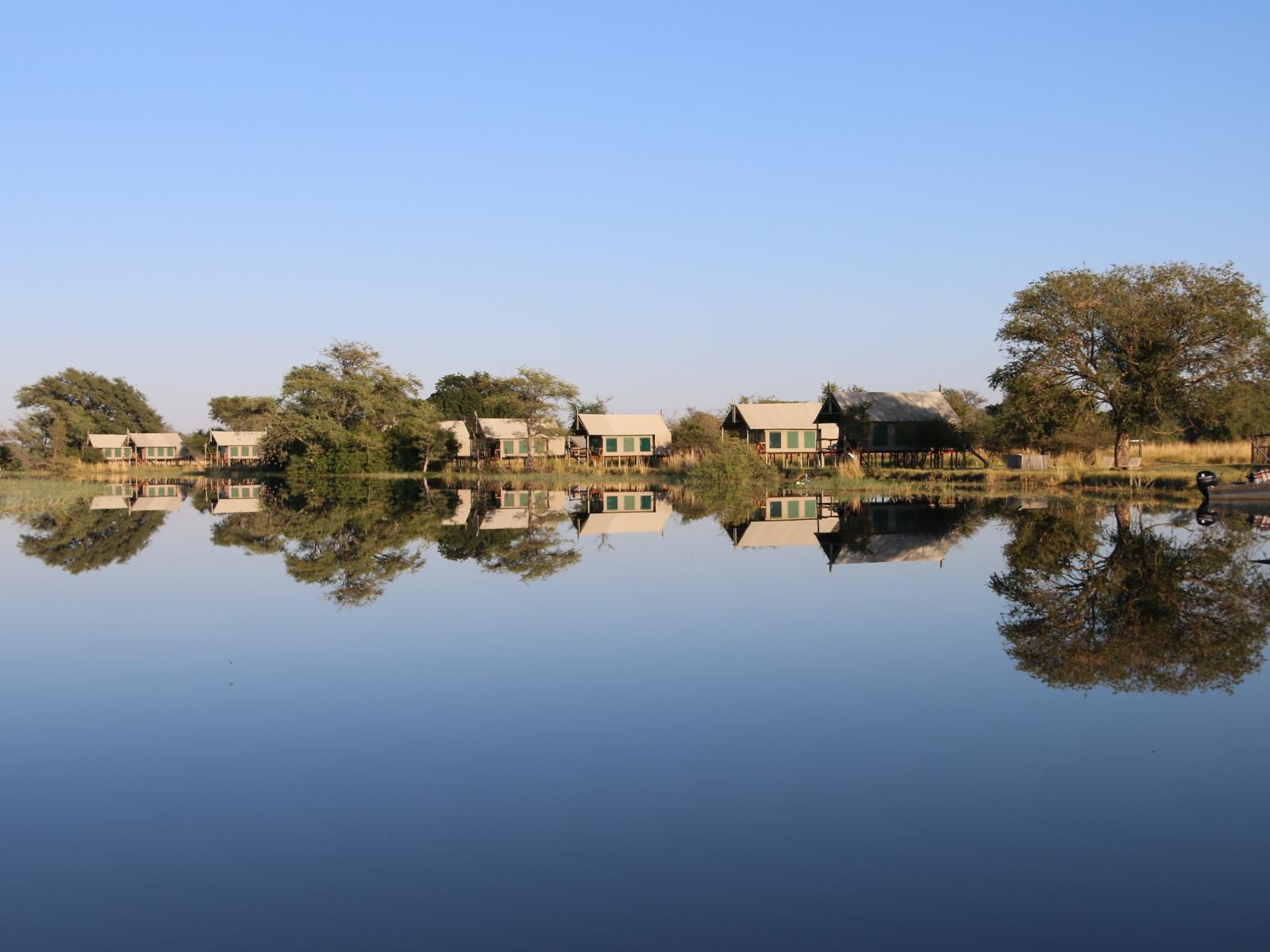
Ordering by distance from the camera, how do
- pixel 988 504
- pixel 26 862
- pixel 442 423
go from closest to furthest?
pixel 26 862
pixel 988 504
pixel 442 423

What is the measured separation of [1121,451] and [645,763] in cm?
4001

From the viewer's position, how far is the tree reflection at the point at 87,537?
1978cm

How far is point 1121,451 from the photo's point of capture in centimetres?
4194

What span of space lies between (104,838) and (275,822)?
0.90 meters

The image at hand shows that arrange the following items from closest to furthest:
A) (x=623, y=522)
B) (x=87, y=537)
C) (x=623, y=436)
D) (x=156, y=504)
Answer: (x=87, y=537) → (x=623, y=522) → (x=156, y=504) → (x=623, y=436)

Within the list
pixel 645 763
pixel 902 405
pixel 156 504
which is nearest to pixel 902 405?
pixel 902 405

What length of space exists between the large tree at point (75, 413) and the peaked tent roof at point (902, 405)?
64.6 metres

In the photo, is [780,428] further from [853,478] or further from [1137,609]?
[1137,609]

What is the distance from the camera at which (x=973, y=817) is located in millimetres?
5914

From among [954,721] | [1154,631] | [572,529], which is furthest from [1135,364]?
[954,721]

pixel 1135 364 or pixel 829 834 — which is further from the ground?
pixel 1135 364

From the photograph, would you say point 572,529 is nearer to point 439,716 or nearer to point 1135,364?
point 439,716

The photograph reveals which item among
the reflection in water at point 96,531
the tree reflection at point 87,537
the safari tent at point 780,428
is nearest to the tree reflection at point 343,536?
the tree reflection at point 87,537

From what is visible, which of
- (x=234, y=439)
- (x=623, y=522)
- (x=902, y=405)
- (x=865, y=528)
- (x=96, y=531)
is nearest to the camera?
(x=865, y=528)
